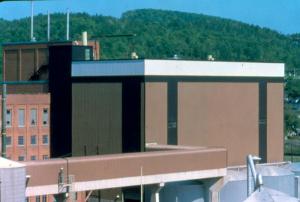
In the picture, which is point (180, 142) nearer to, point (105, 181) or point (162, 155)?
point (162, 155)

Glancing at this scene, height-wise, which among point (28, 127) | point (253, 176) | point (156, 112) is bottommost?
point (28, 127)

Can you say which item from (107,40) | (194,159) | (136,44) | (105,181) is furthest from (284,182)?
(136,44)

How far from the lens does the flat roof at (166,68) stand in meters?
66.6

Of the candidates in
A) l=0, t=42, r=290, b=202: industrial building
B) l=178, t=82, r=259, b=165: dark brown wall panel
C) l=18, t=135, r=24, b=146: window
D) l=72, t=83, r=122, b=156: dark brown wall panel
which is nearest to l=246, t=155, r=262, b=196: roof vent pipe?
l=0, t=42, r=290, b=202: industrial building

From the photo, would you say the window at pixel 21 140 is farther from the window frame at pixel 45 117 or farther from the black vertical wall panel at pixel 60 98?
the black vertical wall panel at pixel 60 98

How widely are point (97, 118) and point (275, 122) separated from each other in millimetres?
15077

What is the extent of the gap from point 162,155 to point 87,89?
16.7 metres

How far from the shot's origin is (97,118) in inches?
2694

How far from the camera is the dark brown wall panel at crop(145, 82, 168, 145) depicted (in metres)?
65.9

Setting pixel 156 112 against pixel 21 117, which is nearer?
pixel 156 112

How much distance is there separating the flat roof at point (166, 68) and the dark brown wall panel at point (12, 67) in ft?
49.1

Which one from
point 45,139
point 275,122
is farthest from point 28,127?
point 275,122

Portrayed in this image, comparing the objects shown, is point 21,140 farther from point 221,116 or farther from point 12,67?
point 221,116

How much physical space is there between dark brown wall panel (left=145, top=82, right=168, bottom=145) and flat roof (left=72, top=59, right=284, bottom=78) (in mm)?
1032
